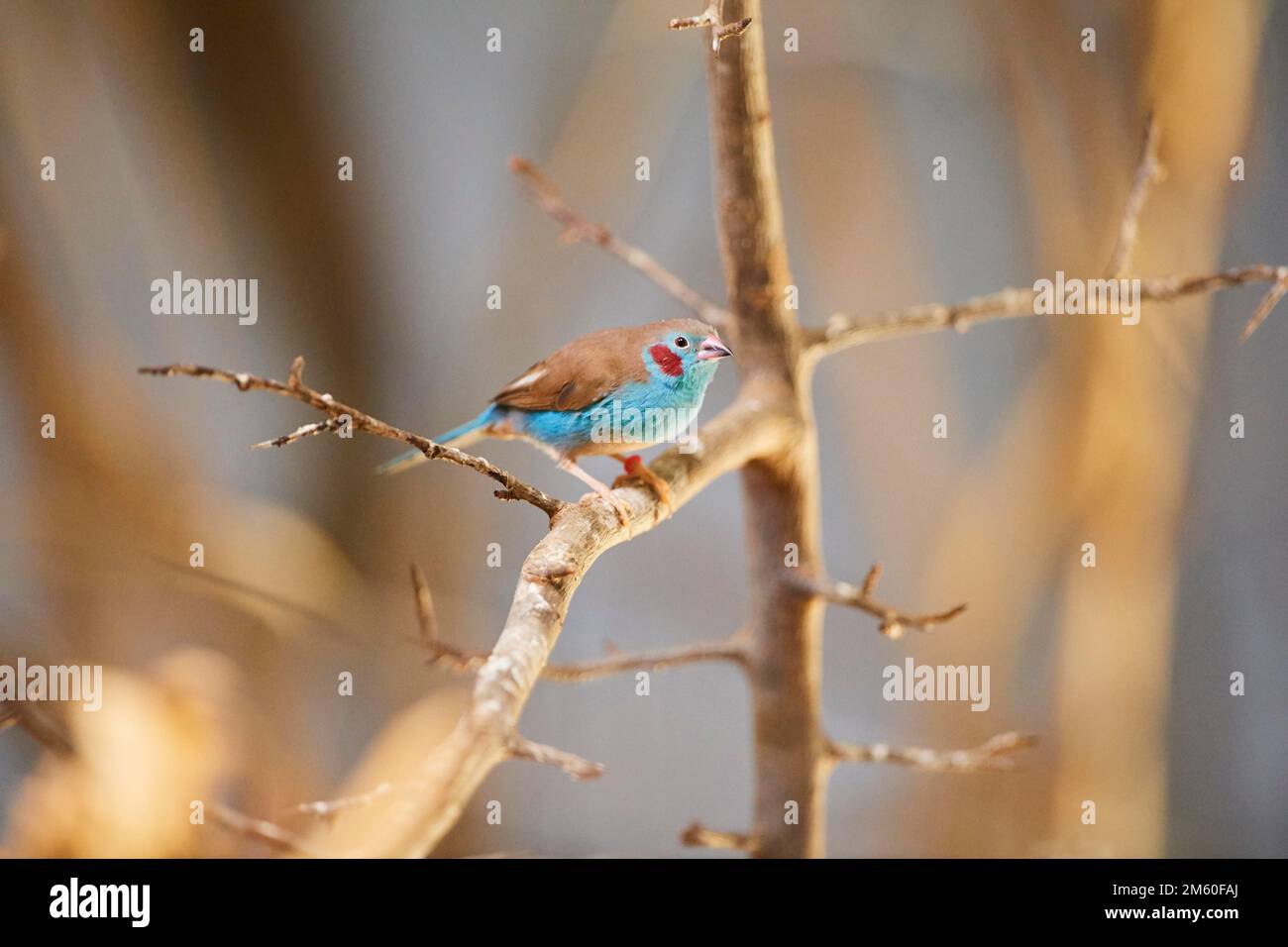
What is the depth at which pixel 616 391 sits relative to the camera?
5.61 feet

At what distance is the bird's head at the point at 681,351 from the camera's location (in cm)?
173

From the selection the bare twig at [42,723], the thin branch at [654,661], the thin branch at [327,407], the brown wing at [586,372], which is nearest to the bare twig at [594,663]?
the thin branch at [654,661]

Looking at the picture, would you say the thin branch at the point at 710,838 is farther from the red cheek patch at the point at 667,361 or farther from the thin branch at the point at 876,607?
the red cheek patch at the point at 667,361

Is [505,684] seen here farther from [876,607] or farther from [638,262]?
[638,262]

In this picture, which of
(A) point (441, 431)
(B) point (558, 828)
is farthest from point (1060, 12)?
(B) point (558, 828)

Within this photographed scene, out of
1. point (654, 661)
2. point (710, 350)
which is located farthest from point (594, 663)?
point (710, 350)

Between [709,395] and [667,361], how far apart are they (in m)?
0.84

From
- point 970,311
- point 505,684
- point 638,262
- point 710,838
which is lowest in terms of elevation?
point 710,838

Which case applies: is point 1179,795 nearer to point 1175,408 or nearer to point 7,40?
point 1175,408
